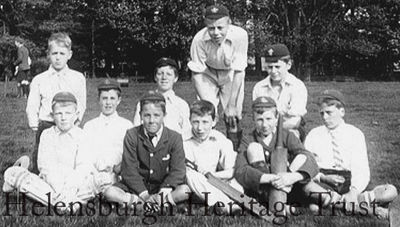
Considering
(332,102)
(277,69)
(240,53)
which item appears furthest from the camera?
(240,53)

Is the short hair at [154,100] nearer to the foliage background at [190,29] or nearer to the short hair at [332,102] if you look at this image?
the short hair at [332,102]

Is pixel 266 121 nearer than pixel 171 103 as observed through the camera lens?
Yes

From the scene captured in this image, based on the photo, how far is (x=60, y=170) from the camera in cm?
564

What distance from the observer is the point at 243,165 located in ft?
17.8

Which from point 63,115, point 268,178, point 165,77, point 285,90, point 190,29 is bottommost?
point 268,178

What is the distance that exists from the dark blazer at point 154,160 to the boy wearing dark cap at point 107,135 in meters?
0.40

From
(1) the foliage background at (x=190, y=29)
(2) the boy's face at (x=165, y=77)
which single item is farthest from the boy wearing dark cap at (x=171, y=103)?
(1) the foliage background at (x=190, y=29)

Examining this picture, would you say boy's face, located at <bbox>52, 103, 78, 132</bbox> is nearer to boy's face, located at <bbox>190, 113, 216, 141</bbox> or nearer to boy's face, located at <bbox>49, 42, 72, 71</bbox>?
Result: boy's face, located at <bbox>49, 42, 72, 71</bbox>

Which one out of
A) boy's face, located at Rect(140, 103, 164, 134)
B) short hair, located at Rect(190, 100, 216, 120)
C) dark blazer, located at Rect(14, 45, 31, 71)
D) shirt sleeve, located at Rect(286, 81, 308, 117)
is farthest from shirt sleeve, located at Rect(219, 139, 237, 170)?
dark blazer, located at Rect(14, 45, 31, 71)

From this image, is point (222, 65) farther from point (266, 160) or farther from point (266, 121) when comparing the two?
point (266, 160)

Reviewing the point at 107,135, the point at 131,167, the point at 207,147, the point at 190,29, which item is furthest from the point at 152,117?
the point at 190,29

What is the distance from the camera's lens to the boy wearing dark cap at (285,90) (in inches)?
260

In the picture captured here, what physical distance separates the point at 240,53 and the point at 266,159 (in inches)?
90.1

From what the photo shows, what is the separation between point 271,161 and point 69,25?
34.2 meters
